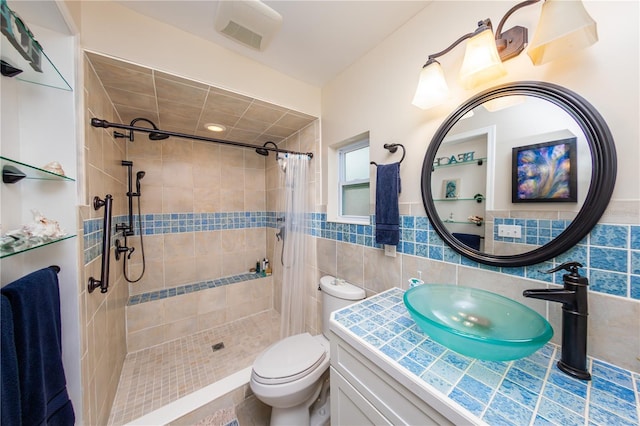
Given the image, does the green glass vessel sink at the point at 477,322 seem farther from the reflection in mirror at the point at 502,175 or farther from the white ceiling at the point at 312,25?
the white ceiling at the point at 312,25

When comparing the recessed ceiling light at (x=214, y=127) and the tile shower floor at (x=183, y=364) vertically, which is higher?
the recessed ceiling light at (x=214, y=127)

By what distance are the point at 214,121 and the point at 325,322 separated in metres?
2.04

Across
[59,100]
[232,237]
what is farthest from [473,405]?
[232,237]

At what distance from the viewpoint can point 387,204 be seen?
4.18 feet

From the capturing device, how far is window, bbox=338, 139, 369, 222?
1.68m

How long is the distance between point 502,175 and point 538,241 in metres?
0.29

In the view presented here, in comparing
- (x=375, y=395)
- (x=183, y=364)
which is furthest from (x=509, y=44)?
(x=183, y=364)

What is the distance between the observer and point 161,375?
1667 millimetres

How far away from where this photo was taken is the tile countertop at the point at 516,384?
20.0 inches

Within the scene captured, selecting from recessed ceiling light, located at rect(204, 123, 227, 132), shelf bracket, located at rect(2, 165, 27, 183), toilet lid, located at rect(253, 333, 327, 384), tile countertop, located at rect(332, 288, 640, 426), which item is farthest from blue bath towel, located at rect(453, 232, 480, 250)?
recessed ceiling light, located at rect(204, 123, 227, 132)

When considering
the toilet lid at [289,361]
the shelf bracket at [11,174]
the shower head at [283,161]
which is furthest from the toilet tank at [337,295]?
the shelf bracket at [11,174]

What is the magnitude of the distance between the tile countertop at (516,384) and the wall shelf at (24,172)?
1284 millimetres

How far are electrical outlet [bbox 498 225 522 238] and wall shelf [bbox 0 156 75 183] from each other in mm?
1685

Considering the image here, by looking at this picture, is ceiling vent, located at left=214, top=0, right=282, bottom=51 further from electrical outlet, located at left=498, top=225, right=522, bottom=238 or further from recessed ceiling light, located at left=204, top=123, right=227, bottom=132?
electrical outlet, located at left=498, top=225, right=522, bottom=238
